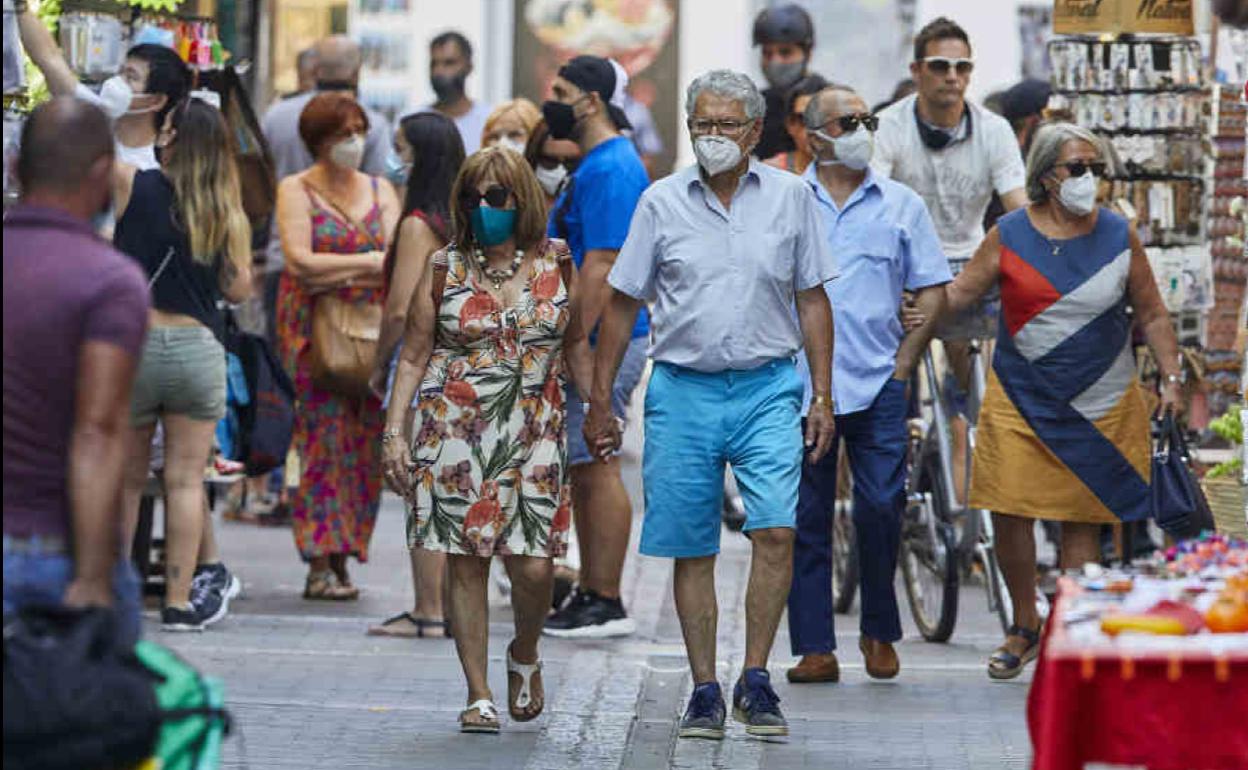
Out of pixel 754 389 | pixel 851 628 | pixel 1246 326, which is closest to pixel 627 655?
pixel 851 628

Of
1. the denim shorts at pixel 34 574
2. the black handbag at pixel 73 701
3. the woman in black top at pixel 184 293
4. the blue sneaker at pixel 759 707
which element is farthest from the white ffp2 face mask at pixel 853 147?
the black handbag at pixel 73 701

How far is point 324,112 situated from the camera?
10.9 m

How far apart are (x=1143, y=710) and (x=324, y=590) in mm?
6642

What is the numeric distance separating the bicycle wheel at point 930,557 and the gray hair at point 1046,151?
59.0 inches

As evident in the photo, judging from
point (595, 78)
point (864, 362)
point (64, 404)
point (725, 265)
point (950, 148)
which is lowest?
point (864, 362)

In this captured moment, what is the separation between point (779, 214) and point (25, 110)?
2.32 metres

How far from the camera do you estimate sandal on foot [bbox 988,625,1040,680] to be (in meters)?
9.39

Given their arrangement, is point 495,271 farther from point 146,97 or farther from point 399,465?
point 146,97

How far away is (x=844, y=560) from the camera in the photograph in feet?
37.5

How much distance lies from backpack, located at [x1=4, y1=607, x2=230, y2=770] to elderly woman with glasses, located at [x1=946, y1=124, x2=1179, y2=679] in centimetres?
486

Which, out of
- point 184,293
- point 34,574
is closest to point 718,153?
point 184,293

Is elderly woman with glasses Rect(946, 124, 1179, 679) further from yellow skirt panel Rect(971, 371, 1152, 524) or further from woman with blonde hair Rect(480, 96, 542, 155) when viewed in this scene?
woman with blonde hair Rect(480, 96, 542, 155)

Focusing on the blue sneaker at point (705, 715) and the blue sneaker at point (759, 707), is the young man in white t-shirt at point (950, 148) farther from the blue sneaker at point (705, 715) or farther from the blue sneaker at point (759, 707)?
the blue sneaker at point (705, 715)

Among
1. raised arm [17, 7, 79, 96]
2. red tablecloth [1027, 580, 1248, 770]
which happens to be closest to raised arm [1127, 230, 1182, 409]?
raised arm [17, 7, 79, 96]
